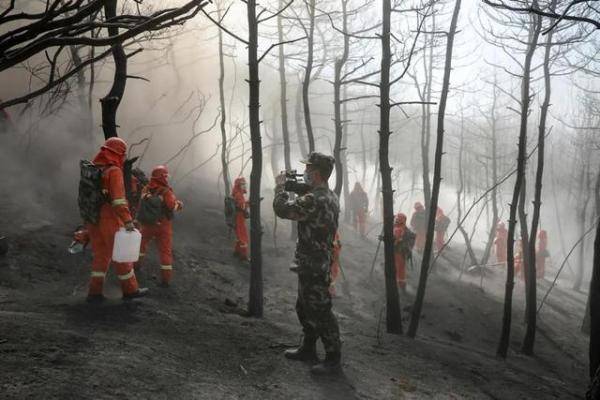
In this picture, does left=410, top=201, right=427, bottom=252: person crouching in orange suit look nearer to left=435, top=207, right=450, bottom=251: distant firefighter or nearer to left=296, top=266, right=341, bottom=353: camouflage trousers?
left=435, top=207, right=450, bottom=251: distant firefighter

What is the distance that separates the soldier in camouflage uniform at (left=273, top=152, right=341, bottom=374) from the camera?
4.47 metres

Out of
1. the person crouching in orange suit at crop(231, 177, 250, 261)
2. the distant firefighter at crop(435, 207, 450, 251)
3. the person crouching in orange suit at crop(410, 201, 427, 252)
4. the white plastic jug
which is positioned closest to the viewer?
the white plastic jug

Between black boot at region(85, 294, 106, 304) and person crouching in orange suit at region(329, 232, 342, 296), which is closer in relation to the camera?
black boot at region(85, 294, 106, 304)

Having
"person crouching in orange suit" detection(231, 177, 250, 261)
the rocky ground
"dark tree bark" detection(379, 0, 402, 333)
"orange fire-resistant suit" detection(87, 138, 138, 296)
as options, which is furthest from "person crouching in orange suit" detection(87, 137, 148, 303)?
"person crouching in orange suit" detection(231, 177, 250, 261)

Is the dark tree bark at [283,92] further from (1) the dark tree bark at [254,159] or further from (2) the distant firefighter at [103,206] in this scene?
(2) the distant firefighter at [103,206]

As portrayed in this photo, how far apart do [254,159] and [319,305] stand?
2.55 m

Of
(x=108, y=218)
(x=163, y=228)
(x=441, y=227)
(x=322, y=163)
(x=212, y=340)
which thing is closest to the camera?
(x=322, y=163)

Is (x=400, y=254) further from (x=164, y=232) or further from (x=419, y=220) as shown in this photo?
(x=419, y=220)

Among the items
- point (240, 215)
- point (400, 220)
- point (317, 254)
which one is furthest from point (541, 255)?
point (317, 254)

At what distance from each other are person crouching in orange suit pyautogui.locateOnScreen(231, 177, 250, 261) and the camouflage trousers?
6.04m

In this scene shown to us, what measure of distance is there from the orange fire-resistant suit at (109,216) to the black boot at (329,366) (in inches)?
105

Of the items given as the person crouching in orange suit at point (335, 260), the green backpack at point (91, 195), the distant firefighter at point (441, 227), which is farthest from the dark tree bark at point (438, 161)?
the distant firefighter at point (441, 227)

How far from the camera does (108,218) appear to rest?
17.9 feet

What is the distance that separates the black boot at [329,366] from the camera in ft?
14.5
